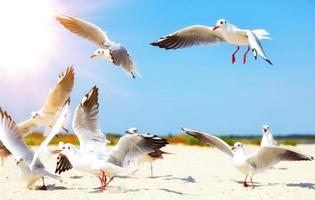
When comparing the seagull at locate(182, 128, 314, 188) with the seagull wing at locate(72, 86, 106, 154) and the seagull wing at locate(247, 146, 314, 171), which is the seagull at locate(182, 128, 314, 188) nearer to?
the seagull wing at locate(247, 146, 314, 171)

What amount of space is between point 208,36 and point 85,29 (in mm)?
2584

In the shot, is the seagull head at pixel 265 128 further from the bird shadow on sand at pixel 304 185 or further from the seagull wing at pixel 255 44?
the seagull wing at pixel 255 44

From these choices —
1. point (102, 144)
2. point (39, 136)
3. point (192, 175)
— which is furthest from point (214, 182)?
point (39, 136)

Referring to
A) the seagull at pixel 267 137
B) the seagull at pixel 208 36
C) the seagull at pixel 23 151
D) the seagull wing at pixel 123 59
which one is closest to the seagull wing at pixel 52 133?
the seagull at pixel 23 151

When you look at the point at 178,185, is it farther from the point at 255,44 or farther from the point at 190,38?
the point at 190,38

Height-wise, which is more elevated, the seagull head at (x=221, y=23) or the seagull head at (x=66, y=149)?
the seagull head at (x=221, y=23)

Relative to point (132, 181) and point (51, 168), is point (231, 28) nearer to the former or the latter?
point (132, 181)

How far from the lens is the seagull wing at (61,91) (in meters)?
11.4

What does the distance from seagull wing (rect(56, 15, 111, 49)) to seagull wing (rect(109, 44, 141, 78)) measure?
835 millimetres

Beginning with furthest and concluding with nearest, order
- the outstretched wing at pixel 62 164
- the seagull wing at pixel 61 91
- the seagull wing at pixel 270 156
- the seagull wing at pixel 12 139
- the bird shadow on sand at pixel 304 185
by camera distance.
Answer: the seagull wing at pixel 61 91
the bird shadow on sand at pixel 304 185
the outstretched wing at pixel 62 164
the seagull wing at pixel 270 156
the seagull wing at pixel 12 139

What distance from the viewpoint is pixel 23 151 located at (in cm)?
938

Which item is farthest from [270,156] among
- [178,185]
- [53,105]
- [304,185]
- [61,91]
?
[53,105]

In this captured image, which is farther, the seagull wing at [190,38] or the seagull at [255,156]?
the seagull wing at [190,38]

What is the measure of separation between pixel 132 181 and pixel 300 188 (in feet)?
9.57
